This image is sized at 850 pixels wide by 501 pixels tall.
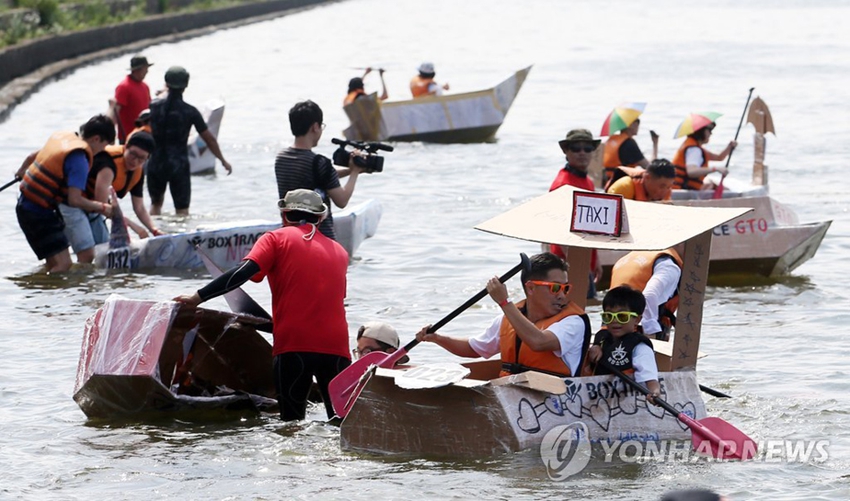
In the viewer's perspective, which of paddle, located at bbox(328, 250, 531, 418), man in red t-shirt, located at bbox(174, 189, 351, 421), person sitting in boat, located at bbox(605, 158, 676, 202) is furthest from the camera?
person sitting in boat, located at bbox(605, 158, 676, 202)

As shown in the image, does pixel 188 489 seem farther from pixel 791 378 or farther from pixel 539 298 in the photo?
pixel 791 378

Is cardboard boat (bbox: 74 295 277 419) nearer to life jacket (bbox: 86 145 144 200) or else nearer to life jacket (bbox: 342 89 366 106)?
life jacket (bbox: 86 145 144 200)

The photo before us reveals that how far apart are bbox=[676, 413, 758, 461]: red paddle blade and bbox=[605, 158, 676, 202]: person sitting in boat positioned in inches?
108

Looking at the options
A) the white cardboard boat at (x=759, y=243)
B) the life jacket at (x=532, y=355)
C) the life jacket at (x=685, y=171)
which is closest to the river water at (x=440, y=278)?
the white cardboard boat at (x=759, y=243)

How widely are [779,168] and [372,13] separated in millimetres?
50983

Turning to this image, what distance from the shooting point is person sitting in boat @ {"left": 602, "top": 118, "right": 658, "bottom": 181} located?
43.9 ft

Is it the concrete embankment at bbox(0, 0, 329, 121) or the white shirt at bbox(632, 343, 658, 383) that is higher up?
the concrete embankment at bbox(0, 0, 329, 121)

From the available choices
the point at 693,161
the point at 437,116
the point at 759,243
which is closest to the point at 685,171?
the point at 693,161

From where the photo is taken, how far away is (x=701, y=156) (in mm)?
13547

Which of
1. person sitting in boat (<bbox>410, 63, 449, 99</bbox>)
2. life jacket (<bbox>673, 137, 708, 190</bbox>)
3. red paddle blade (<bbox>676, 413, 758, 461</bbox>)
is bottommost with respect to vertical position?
red paddle blade (<bbox>676, 413, 758, 461</bbox>)

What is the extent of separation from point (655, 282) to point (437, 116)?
1535cm

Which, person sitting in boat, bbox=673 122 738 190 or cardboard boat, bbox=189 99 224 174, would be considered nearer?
person sitting in boat, bbox=673 122 738 190

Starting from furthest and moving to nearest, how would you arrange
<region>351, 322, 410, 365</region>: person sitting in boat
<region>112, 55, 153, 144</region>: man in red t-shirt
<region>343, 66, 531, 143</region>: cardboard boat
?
<region>343, 66, 531, 143</region>: cardboard boat → <region>112, 55, 153, 144</region>: man in red t-shirt → <region>351, 322, 410, 365</region>: person sitting in boat

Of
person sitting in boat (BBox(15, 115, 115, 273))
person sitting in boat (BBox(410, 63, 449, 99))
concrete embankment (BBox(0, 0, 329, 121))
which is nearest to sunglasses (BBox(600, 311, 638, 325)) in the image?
person sitting in boat (BBox(15, 115, 115, 273))
